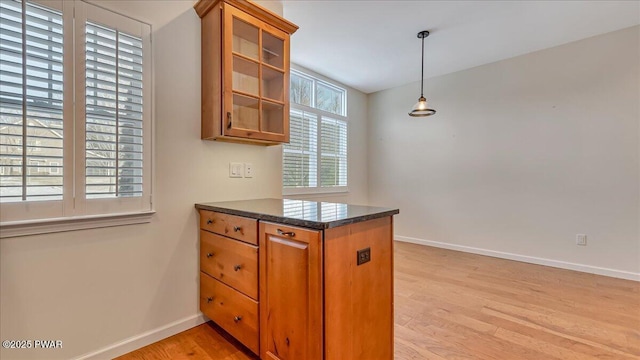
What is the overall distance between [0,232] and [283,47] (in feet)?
6.68

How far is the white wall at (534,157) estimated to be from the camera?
9.70ft

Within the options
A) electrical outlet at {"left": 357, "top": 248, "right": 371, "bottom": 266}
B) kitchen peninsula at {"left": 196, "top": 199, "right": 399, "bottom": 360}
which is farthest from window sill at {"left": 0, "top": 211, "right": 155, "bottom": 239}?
electrical outlet at {"left": 357, "top": 248, "right": 371, "bottom": 266}

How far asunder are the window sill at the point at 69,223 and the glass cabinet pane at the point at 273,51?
143 cm

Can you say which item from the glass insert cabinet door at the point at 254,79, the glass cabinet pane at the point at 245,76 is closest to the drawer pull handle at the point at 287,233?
the glass insert cabinet door at the point at 254,79

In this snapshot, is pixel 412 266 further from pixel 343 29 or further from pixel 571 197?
pixel 343 29

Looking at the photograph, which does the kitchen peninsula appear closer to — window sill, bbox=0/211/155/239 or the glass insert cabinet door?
window sill, bbox=0/211/155/239

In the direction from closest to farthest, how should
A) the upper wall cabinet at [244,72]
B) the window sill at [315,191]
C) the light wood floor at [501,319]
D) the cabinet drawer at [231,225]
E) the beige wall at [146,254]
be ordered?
the beige wall at [146,254] < the cabinet drawer at [231,225] < the light wood floor at [501,319] < the upper wall cabinet at [244,72] < the window sill at [315,191]

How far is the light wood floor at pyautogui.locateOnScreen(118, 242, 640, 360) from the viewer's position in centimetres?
172

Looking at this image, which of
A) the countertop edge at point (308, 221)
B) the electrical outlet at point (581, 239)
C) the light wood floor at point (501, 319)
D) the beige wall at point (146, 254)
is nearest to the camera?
the countertop edge at point (308, 221)

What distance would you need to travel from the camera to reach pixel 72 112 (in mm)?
1487

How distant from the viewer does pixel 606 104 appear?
3.02m


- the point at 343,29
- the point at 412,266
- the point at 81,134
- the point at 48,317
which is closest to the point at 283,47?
the point at 343,29

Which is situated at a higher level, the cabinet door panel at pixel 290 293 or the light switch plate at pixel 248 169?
the light switch plate at pixel 248 169

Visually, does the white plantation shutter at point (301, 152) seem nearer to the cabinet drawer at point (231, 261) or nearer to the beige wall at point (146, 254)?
the beige wall at point (146, 254)
